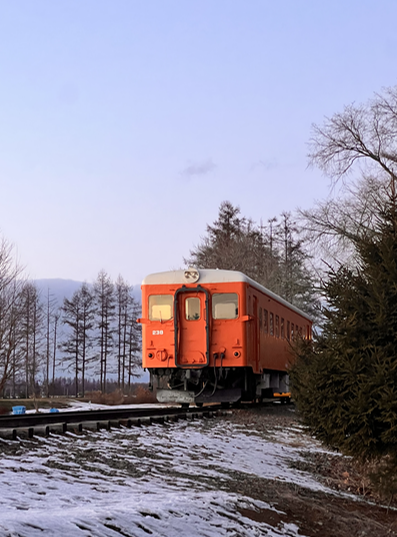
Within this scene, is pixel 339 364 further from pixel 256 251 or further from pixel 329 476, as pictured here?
pixel 256 251

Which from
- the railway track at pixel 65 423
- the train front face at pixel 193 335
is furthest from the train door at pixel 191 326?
the railway track at pixel 65 423

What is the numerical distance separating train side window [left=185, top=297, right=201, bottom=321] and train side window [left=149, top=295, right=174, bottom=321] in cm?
42

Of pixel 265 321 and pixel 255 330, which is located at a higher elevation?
pixel 265 321

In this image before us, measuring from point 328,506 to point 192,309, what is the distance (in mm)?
10478

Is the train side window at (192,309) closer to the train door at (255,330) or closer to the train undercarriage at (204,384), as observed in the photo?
the train undercarriage at (204,384)

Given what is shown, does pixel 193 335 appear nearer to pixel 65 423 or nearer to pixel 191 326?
pixel 191 326

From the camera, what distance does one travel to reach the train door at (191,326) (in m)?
16.7

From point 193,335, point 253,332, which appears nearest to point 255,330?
point 253,332

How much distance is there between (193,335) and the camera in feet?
55.2

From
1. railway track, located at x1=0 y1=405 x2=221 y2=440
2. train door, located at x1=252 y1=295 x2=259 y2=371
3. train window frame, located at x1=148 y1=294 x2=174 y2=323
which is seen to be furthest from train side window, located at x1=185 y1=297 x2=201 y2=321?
railway track, located at x1=0 y1=405 x2=221 y2=440

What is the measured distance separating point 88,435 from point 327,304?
3853 mm

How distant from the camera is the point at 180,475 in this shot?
6957 mm

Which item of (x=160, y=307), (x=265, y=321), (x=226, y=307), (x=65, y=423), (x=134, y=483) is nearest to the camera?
(x=134, y=483)

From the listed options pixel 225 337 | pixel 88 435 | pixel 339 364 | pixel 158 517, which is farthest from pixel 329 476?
pixel 225 337
